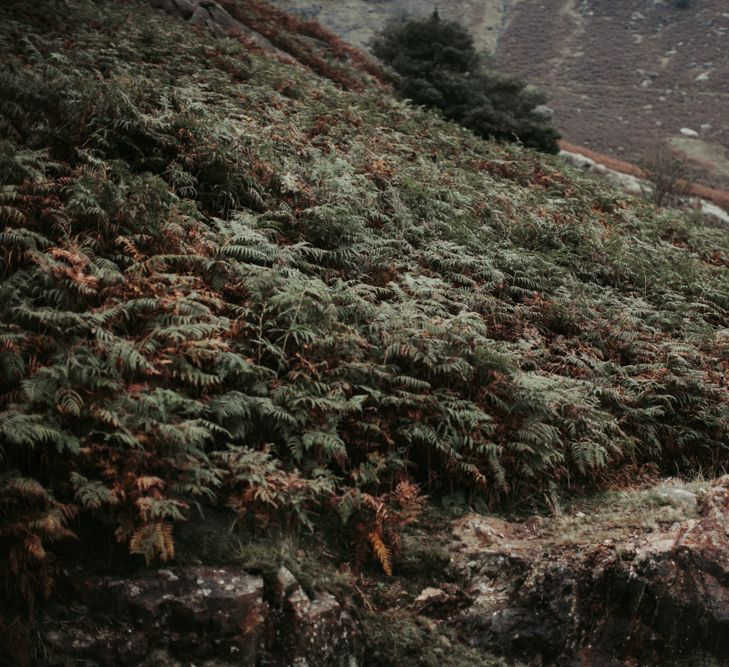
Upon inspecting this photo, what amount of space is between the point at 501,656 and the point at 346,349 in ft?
→ 9.73

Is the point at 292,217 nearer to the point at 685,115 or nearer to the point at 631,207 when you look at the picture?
the point at 631,207

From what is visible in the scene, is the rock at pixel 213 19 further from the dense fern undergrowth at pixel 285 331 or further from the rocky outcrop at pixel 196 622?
the rocky outcrop at pixel 196 622

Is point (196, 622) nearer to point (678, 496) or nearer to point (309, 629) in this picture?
point (309, 629)

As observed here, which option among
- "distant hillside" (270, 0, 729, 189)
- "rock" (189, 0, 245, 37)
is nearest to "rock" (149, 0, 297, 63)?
"rock" (189, 0, 245, 37)

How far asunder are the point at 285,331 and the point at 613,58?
68.4 m

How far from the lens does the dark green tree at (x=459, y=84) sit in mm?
19188

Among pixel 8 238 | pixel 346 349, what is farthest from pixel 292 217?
Answer: pixel 8 238

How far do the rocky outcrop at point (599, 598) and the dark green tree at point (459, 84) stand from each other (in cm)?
1499

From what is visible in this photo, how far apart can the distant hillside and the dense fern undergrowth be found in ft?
116

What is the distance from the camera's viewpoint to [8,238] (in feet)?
19.8

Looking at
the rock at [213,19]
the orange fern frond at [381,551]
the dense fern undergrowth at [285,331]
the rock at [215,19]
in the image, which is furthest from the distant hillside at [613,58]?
the orange fern frond at [381,551]

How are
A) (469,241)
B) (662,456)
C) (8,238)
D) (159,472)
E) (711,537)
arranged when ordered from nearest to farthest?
(159,472)
(711,537)
(8,238)
(662,456)
(469,241)

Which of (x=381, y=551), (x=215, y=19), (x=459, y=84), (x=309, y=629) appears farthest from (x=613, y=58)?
(x=309, y=629)

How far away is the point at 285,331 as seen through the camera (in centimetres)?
632
